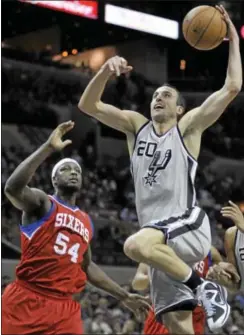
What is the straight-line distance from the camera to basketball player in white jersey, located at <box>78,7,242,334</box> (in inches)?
195

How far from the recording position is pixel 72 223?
5672mm

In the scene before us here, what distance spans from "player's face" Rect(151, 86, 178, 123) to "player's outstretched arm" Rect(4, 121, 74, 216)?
644mm

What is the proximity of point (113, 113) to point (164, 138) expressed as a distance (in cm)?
44

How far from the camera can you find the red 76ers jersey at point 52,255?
5.52 meters

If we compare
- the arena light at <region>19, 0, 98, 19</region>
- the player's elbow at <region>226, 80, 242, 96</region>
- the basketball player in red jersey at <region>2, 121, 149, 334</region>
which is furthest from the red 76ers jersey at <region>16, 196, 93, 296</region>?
the arena light at <region>19, 0, 98, 19</region>

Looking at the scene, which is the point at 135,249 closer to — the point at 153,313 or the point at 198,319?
the point at 153,313

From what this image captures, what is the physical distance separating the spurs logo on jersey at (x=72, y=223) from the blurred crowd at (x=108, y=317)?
5642mm

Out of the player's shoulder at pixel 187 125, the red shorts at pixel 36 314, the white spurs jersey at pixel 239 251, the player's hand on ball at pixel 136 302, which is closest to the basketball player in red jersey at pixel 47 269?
the red shorts at pixel 36 314

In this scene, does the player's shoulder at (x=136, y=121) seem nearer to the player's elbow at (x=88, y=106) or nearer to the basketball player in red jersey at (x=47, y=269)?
the player's elbow at (x=88, y=106)

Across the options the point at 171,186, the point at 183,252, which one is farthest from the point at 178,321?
the point at 171,186

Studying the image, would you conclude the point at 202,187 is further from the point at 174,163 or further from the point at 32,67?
the point at 174,163

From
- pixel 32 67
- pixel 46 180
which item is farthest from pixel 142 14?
pixel 46 180

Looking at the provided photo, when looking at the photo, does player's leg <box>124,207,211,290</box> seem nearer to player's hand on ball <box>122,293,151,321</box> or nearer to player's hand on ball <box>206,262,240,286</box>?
player's hand on ball <box>206,262,240,286</box>

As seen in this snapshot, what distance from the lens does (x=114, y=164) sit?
61.0 ft
